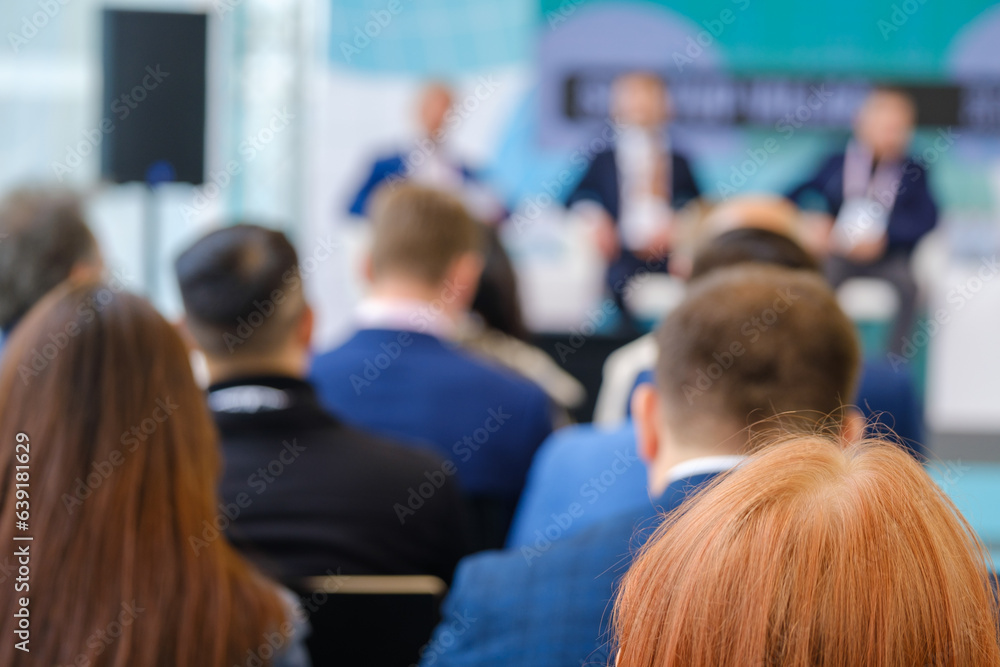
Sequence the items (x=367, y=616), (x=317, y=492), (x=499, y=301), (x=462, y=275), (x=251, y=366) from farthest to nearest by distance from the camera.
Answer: (x=499, y=301) → (x=462, y=275) → (x=251, y=366) → (x=317, y=492) → (x=367, y=616)

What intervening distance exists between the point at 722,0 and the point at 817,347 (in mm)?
5627

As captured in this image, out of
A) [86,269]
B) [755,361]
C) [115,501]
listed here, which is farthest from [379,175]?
[115,501]

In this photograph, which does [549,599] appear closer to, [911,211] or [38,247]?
[38,247]

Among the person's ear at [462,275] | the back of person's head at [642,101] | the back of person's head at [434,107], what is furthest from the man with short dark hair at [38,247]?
the back of person's head at [642,101]

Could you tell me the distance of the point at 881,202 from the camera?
243 inches

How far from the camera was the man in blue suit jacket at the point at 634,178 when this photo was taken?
20.4 feet

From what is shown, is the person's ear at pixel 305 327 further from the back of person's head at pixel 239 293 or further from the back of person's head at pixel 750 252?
the back of person's head at pixel 750 252

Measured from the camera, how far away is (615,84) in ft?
21.3

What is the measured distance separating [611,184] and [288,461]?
4951mm

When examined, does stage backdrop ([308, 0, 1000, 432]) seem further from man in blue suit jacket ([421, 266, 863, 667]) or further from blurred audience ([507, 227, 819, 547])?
man in blue suit jacket ([421, 266, 863, 667])

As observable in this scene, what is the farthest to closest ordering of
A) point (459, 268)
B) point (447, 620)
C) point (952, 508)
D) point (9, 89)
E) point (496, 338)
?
point (9, 89)
point (496, 338)
point (459, 268)
point (447, 620)
point (952, 508)

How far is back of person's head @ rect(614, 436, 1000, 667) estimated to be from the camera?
526 mm

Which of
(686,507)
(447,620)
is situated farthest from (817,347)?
(686,507)

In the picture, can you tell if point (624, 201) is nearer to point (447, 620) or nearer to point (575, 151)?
point (575, 151)
